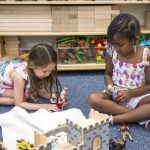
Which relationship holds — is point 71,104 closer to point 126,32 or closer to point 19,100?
point 19,100

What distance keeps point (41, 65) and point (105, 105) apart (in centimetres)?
35

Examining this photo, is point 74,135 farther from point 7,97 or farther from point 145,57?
point 7,97

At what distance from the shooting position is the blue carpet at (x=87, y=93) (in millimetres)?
1218

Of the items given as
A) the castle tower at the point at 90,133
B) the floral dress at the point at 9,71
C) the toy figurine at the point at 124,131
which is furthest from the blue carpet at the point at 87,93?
the castle tower at the point at 90,133

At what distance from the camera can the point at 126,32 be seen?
123 centimetres

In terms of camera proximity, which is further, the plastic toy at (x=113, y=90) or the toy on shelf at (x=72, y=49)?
the toy on shelf at (x=72, y=49)

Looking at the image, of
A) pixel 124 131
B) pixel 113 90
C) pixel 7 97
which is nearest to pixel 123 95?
pixel 113 90

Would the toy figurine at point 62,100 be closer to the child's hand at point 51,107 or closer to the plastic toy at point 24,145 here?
the child's hand at point 51,107

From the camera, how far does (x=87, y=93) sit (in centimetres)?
177

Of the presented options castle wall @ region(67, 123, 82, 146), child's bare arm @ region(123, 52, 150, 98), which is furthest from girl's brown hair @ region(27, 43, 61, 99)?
castle wall @ region(67, 123, 82, 146)

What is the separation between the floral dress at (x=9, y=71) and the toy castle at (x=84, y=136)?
2.02 feet

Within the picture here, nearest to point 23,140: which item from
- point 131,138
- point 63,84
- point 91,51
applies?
point 131,138

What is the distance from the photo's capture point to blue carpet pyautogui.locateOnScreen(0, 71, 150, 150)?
4.00 feet

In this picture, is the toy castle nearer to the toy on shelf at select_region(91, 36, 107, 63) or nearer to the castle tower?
the castle tower
